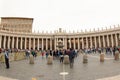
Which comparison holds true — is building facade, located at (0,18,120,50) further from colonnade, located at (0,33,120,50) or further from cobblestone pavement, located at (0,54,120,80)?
cobblestone pavement, located at (0,54,120,80)

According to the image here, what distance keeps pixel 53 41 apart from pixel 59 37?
200 inches

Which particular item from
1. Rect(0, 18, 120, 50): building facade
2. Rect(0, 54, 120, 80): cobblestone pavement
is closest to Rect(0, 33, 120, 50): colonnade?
Rect(0, 18, 120, 50): building facade

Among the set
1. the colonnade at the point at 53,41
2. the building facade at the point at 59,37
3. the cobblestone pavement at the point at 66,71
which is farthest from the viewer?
the colonnade at the point at 53,41

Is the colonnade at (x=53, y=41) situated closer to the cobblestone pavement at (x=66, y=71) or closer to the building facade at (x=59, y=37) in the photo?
the building facade at (x=59, y=37)

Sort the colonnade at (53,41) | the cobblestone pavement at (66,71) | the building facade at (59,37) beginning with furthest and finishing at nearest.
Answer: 1. the colonnade at (53,41)
2. the building facade at (59,37)
3. the cobblestone pavement at (66,71)

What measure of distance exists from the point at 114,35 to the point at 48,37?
40780 millimetres

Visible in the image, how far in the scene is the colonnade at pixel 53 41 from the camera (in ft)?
316

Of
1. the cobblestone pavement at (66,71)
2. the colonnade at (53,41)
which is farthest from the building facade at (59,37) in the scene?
the cobblestone pavement at (66,71)

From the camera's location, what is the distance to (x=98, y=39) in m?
102

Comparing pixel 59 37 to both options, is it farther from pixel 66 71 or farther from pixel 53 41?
pixel 66 71

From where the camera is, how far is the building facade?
314 ft

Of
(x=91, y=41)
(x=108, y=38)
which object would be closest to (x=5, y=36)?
(x=91, y=41)

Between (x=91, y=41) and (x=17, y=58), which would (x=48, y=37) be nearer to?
(x=91, y=41)

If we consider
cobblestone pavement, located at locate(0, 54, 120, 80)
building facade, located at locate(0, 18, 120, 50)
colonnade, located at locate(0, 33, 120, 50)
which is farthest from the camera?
colonnade, located at locate(0, 33, 120, 50)
